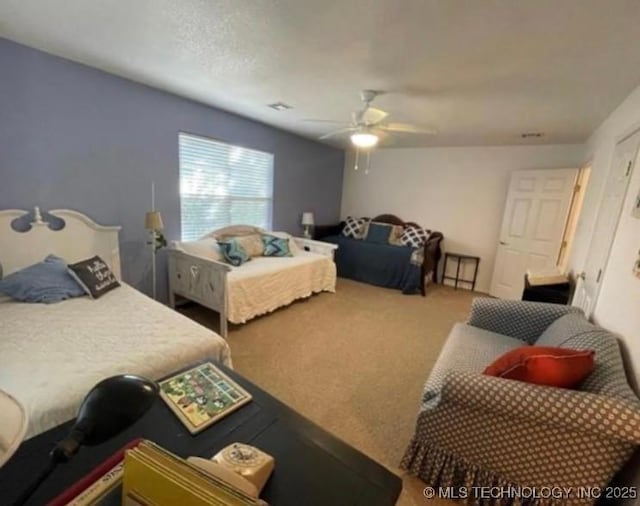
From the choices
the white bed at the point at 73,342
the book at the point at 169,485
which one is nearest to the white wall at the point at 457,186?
the white bed at the point at 73,342

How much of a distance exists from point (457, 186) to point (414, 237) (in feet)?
3.51

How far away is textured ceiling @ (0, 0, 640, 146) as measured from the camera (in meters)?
1.50

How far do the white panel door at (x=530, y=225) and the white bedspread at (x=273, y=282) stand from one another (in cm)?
251

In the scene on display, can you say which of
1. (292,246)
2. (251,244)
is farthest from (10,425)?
(292,246)

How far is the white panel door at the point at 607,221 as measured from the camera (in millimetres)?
2035

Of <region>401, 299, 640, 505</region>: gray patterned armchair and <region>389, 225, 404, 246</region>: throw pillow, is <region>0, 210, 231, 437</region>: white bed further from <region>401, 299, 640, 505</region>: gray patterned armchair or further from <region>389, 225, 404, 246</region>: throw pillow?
<region>389, 225, 404, 246</region>: throw pillow

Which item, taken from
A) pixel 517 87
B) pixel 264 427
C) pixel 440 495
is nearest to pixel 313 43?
pixel 517 87

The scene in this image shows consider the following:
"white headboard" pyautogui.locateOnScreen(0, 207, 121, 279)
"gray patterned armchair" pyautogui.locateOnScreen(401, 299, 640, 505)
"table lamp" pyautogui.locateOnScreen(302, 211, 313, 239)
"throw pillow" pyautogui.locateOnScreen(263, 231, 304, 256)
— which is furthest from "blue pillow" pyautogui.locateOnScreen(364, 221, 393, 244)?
"white headboard" pyautogui.locateOnScreen(0, 207, 121, 279)

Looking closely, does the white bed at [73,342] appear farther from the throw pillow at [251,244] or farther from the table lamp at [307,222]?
the table lamp at [307,222]

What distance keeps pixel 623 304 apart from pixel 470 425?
1083 mm

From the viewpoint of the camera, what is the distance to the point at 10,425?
1.28 feet

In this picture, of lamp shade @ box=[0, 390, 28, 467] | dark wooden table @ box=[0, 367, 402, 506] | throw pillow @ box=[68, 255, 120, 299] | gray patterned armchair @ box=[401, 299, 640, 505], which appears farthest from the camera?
throw pillow @ box=[68, 255, 120, 299]

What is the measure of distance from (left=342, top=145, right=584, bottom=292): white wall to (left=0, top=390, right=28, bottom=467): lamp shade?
5.32 metres

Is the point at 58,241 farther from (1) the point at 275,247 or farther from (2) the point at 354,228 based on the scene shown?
(2) the point at 354,228
